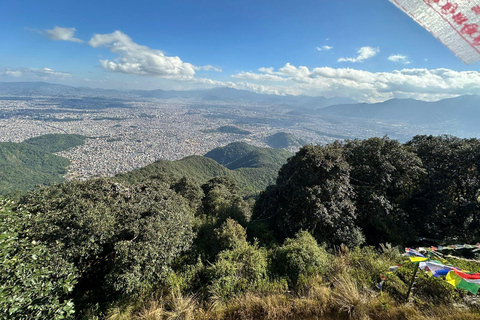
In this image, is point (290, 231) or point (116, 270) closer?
point (116, 270)

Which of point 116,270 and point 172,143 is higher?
point 116,270

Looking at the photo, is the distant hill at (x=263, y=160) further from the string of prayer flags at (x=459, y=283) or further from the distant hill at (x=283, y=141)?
the string of prayer flags at (x=459, y=283)

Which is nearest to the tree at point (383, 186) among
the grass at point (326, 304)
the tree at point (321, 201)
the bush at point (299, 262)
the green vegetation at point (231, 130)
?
the tree at point (321, 201)

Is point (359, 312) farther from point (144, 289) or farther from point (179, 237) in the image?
point (179, 237)

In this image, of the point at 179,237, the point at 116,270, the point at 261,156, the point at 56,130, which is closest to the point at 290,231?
the point at 179,237

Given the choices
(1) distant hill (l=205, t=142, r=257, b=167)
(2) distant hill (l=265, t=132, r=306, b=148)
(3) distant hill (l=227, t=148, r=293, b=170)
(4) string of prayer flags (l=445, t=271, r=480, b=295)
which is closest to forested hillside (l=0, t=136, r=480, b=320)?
(4) string of prayer flags (l=445, t=271, r=480, b=295)
